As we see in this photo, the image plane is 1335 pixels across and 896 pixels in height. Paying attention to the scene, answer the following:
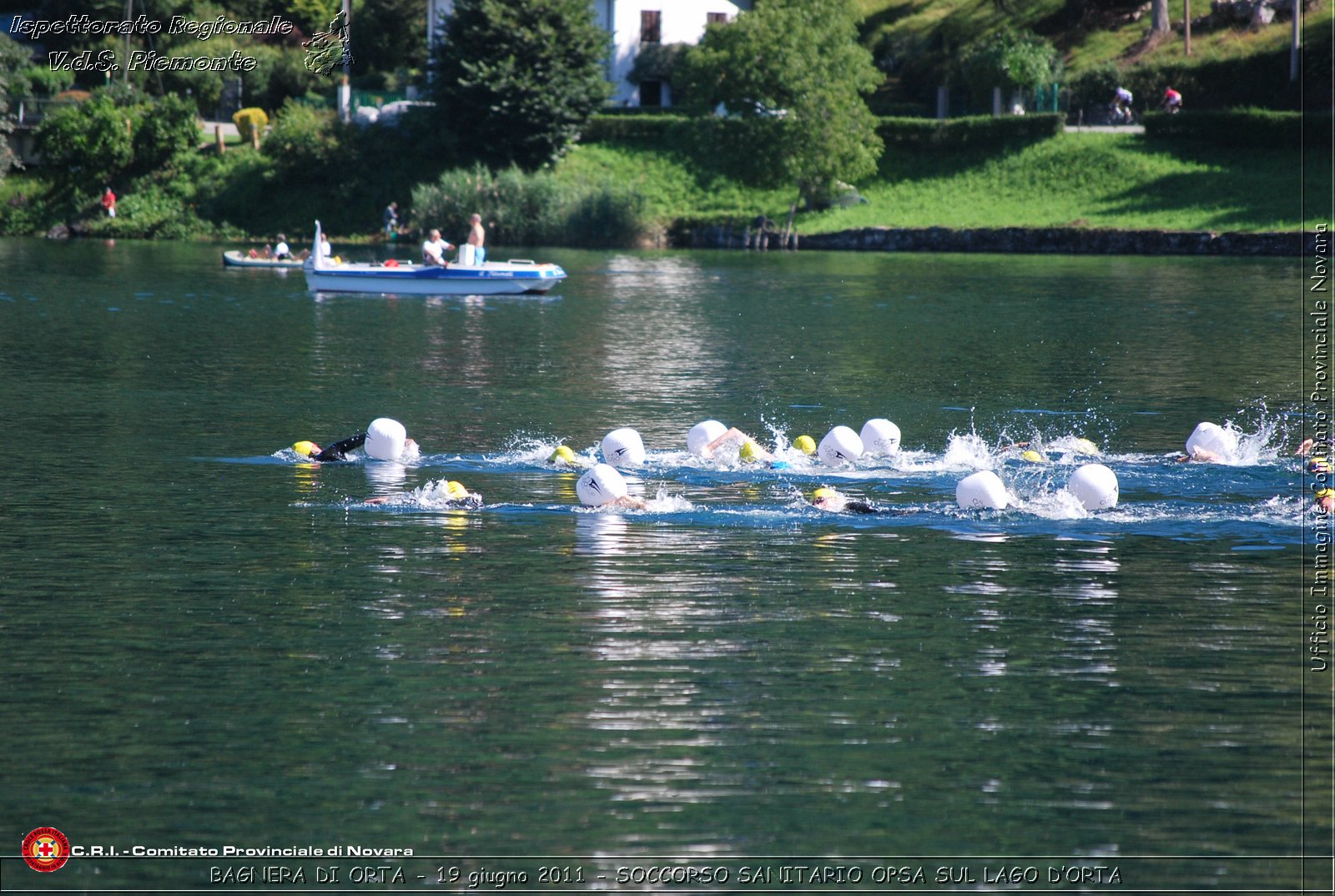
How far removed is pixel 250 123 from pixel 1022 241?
42682mm

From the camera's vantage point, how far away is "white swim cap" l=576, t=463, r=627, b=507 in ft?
61.6

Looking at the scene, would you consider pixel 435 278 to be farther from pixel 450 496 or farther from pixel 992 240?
pixel 992 240

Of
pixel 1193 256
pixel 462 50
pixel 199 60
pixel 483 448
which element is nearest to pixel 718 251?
pixel 462 50

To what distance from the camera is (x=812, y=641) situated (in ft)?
44.0

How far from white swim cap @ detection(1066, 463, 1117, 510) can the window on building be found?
8012cm

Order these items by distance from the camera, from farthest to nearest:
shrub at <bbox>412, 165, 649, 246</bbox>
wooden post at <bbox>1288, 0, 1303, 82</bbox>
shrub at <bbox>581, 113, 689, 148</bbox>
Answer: shrub at <bbox>581, 113, 689, 148</bbox>, wooden post at <bbox>1288, 0, 1303, 82</bbox>, shrub at <bbox>412, 165, 649, 246</bbox>

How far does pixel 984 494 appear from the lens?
61.5 feet

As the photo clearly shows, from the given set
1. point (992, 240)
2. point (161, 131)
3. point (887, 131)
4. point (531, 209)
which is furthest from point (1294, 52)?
point (161, 131)

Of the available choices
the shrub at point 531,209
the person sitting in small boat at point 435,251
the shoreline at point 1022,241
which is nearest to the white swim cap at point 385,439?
the person sitting in small boat at point 435,251

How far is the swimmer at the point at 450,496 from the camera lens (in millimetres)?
19031

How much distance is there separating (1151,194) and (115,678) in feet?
226

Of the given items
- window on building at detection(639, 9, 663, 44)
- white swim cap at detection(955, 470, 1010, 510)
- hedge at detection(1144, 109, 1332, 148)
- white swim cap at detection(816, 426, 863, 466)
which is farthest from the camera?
window on building at detection(639, 9, 663, 44)

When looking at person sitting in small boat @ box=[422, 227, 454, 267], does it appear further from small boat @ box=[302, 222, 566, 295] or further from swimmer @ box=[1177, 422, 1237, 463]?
swimmer @ box=[1177, 422, 1237, 463]

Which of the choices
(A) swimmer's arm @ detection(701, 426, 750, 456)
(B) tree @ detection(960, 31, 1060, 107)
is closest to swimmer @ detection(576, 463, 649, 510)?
(A) swimmer's arm @ detection(701, 426, 750, 456)
